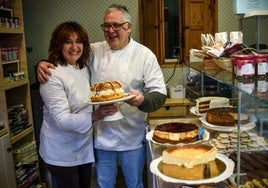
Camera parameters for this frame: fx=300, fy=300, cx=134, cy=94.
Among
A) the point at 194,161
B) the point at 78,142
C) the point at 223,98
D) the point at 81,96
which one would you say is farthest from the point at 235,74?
the point at 78,142

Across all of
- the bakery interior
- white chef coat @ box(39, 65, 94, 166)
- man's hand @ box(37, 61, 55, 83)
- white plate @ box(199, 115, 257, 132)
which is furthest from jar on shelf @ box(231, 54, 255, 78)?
man's hand @ box(37, 61, 55, 83)

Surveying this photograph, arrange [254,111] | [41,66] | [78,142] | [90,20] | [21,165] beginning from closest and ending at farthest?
[254,111], [41,66], [78,142], [21,165], [90,20]

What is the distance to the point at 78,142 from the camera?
66.8 inches

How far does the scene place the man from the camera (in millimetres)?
1635

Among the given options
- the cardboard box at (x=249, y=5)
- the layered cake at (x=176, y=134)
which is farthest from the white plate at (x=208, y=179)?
the cardboard box at (x=249, y=5)

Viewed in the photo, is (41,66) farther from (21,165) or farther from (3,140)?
(21,165)

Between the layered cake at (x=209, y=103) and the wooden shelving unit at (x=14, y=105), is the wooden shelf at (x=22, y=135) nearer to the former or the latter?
the wooden shelving unit at (x=14, y=105)

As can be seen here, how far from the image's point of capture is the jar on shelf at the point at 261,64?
1.14 m

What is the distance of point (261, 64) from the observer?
1.15 meters

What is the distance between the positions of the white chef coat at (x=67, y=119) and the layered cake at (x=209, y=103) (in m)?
0.64

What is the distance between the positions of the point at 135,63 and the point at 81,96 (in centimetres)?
35

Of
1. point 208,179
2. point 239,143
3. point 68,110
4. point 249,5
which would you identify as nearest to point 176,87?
point 249,5

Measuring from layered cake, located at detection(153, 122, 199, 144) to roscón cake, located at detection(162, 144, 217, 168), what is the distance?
0.11 m

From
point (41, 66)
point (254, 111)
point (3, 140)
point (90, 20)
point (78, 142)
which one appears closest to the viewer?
point (254, 111)
